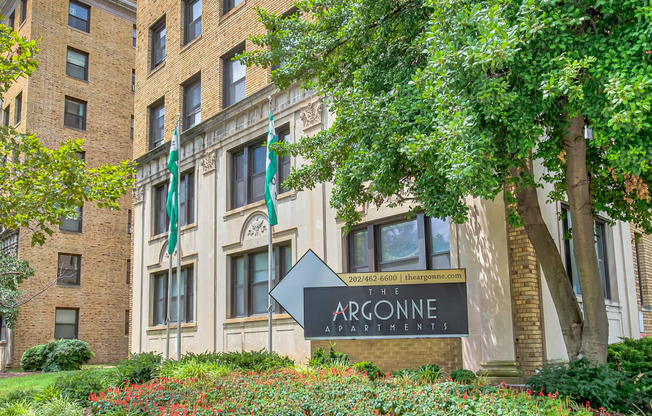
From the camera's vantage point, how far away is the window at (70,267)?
34203 millimetres

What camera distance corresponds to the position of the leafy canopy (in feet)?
27.4

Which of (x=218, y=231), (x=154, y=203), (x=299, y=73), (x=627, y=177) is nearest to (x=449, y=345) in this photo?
(x=627, y=177)

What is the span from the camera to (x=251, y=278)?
2106 cm

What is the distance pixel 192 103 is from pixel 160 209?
461 cm

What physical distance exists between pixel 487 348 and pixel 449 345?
42.4 inches

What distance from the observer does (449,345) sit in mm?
14516

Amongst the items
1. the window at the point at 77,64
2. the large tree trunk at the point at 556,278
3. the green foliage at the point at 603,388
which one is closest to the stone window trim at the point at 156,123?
the window at the point at 77,64

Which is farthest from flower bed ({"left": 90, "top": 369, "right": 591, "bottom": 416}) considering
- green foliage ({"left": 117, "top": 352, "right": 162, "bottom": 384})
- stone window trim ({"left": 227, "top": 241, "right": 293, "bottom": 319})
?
stone window trim ({"left": 227, "top": 241, "right": 293, "bottom": 319})

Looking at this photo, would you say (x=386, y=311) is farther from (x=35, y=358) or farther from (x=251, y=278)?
(x=35, y=358)

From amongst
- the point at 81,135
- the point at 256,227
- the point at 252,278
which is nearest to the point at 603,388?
the point at 256,227

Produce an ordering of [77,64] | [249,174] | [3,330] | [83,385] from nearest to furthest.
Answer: [83,385], [249,174], [3,330], [77,64]

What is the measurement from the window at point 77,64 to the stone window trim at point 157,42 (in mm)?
10748

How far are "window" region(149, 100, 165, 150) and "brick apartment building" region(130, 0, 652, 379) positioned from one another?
0.19ft

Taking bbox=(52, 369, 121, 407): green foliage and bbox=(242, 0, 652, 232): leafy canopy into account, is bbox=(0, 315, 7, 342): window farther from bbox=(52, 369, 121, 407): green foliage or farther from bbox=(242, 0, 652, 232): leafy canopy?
bbox=(242, 0, 652, 232): leafy canopy
